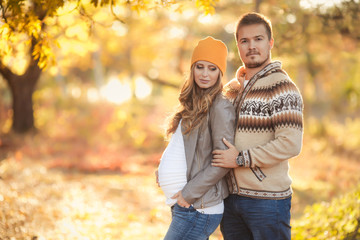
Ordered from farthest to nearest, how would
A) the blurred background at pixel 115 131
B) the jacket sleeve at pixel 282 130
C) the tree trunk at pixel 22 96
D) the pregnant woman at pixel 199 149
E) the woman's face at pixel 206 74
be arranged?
the tree trunk at pixel 22 96 < the blurred background at pixel 115 131 < the woman's face at pixel 206 74 < the pregnant woman at pixel 199 149 < the jacket sleeve at pixel 282 130

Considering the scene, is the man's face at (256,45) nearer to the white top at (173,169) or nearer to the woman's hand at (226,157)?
the woman's hand at (226,157)

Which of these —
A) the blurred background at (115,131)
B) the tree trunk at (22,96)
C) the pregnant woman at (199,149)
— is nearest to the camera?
the pregnant woman at (199,149)

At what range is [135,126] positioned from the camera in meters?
16.0

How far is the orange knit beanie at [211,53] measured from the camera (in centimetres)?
270

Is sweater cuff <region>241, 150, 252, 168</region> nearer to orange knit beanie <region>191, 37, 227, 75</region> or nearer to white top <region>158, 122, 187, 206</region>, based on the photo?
white top <region>158, 122, 187, 206</region>

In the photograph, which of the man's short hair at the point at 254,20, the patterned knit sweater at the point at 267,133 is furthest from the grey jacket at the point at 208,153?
the man's short hair at the point at 254,20

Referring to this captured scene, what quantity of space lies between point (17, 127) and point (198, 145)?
12.0 meters

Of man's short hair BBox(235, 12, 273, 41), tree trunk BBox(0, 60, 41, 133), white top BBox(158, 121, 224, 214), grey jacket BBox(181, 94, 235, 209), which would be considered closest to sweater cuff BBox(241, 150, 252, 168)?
grey jacket BBox(181, 94, 235, 209)

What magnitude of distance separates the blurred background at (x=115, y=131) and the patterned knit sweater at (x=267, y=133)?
0.68 metres

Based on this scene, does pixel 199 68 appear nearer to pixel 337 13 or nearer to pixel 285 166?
pixel 285 166

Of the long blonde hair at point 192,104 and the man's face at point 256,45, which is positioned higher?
the man's face at point 256,45

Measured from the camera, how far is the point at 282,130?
7.97 ft

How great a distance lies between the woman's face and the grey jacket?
0.14 metres


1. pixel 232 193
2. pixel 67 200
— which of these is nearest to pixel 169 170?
pixel 232 193
